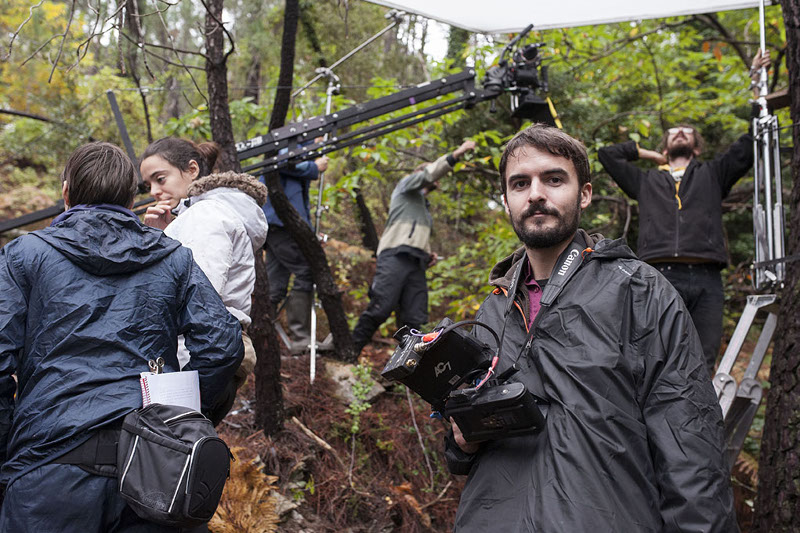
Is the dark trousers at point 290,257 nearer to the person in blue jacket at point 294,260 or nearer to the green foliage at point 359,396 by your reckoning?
the person in blue jacket at point 294,260

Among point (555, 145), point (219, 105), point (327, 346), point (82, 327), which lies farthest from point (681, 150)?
point (82, 327)

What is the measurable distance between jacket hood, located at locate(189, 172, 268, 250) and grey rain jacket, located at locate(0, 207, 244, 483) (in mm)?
744

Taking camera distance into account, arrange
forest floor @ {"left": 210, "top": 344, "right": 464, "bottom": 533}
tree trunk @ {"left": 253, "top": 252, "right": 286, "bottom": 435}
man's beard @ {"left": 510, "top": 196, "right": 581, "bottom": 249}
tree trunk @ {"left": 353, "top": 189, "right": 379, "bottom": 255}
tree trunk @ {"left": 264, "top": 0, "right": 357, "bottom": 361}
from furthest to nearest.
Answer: tree trunk @ {"left": 353, "top": 189, "right": 379, "bottom": 255}
tree trunk @ {"left": 264, "top": 0, "right": 357, "bottom": 361}
tree trunk @ {"left": 253, "top": 252, "right": 286, "bottom": 435}
forest floor @ {"left": 210, "top": 344, "right": 464, "bottom": 533}
man's beard @ {"left": 510, "top": 196, "right": 581, "bottom": 249}

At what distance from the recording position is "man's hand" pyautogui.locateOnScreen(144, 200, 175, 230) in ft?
10.2

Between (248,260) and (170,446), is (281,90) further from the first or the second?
(170,446)

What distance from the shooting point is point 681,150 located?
16.8ft

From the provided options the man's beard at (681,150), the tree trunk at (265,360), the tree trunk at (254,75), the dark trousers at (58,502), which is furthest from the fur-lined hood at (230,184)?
the tree trunk at (254,75)

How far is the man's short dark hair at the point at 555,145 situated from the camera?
7.64 feet

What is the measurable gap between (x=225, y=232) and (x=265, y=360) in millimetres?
2194

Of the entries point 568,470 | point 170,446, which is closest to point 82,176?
point 170,446

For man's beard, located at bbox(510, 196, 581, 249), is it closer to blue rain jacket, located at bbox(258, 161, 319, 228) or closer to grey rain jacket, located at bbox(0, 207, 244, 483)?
grey rain jacket, located at bbox(0, 207, 244, 483)

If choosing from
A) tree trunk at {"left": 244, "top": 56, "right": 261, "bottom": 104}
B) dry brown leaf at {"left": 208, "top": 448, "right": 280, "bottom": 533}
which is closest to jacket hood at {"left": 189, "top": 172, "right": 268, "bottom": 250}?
dry brown leaf at {"left": 208, "top": 448, "right": 280, "bottom": 533}

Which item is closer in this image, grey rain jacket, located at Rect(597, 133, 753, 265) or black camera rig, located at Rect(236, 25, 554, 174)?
grey rain jacket, located at Rect(597, 133, 753, 265)

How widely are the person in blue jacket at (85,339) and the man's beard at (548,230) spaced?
120cm
